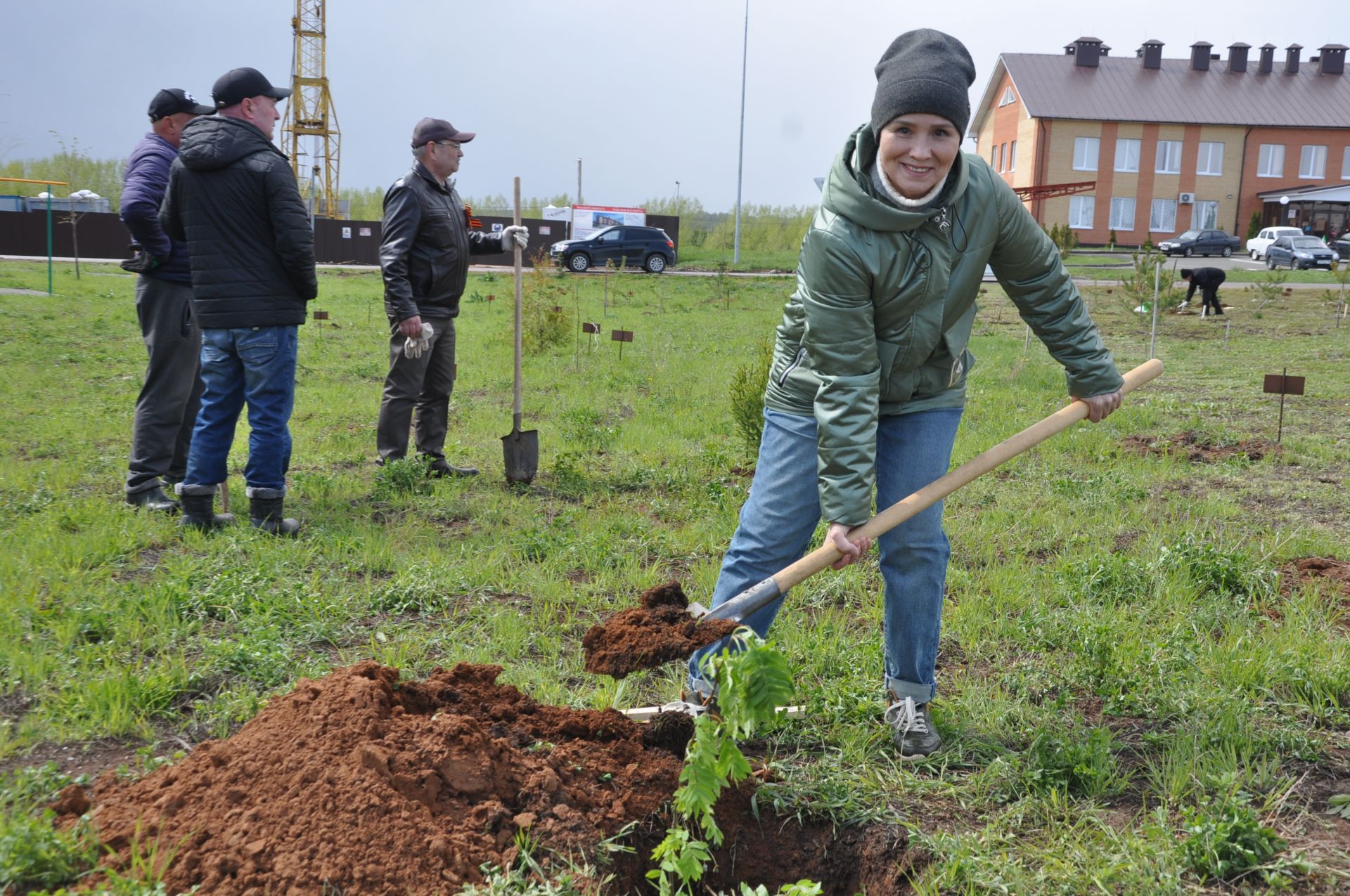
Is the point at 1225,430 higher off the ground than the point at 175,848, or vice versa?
the point at 1225,430

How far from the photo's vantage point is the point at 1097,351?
3207mm

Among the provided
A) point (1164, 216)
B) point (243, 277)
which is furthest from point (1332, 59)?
point (243, 277)

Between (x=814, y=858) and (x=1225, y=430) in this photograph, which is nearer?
(x=814, y=858)

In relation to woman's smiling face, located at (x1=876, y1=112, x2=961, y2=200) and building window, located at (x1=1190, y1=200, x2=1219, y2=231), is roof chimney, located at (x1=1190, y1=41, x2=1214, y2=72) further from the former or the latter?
woman's smiling face, located at (x1=876, y1=112, x2=961, y2=200)

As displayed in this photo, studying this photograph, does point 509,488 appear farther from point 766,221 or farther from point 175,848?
point 766,221

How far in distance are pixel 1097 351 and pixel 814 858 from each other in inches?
71.4

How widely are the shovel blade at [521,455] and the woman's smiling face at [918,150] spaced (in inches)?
150

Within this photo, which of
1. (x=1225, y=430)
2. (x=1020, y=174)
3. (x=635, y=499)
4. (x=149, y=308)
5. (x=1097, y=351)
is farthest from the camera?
(x=1020, y=174)

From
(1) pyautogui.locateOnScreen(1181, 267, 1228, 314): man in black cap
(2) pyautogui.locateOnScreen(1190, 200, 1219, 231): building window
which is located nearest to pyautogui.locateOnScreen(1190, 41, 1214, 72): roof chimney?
(2) pyautogui.locateOnScreen(1190, 200, 1219, 231): building window

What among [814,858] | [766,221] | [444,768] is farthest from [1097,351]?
[766,221]

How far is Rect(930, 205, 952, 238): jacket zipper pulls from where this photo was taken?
2.73m

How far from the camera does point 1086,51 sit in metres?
49.8

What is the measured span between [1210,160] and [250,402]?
5485 centimetres

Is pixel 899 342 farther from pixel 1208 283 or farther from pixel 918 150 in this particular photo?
pixel 1208 283
